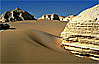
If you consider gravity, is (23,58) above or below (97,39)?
below

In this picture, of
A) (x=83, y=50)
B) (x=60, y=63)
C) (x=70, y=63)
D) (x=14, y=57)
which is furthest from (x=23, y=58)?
(x=83, y=50)

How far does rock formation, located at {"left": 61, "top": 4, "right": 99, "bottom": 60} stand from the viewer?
497cm

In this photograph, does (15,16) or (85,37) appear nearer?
(85,37)

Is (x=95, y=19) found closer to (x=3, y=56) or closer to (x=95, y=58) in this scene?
(x=95, y=58)

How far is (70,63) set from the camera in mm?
3875

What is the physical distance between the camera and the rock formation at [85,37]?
196 inches

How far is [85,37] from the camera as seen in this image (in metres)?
5.32

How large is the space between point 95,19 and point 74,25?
1.12 m

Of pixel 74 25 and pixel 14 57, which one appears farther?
pixel 74 25

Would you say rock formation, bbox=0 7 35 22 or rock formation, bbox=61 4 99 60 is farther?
rock formation, bbox=0 7 35 22

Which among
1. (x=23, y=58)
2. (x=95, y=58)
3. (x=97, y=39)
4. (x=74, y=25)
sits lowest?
(x=95, y=58)

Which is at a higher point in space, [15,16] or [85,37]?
[15,16]

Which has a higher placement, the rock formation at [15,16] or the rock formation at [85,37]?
the rock formation at [15,16]

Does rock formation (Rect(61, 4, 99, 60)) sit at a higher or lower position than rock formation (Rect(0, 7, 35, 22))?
lower
